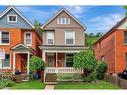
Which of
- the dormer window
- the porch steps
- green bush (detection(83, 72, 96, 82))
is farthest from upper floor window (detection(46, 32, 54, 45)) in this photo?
green bush (detection(83, 72, 96, 82))

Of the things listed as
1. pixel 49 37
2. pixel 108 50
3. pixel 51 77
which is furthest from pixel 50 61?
pixel 108 50

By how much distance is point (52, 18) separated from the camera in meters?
38.2

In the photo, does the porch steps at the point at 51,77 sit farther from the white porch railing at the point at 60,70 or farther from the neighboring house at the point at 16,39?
the neighboring house at the point at 16,39

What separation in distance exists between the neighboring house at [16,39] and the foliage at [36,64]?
2.51m

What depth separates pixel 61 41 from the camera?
1542 inches

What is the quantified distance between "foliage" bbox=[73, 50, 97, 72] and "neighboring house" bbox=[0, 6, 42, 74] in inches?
196

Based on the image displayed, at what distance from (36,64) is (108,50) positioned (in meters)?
9.31

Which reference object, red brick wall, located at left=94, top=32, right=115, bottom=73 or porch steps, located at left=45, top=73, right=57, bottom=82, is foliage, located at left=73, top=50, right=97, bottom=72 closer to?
porch steps, located at left=45, top=73, right=57, bottom=82

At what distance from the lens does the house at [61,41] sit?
37156mm

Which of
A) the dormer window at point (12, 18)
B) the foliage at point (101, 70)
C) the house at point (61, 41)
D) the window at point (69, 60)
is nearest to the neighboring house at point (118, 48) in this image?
the foliage at point (101, 70)

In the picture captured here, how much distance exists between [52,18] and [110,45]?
6.07 m

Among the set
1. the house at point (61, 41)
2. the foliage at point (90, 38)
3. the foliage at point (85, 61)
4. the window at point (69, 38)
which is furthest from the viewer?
the foliage at point (90, 38)
